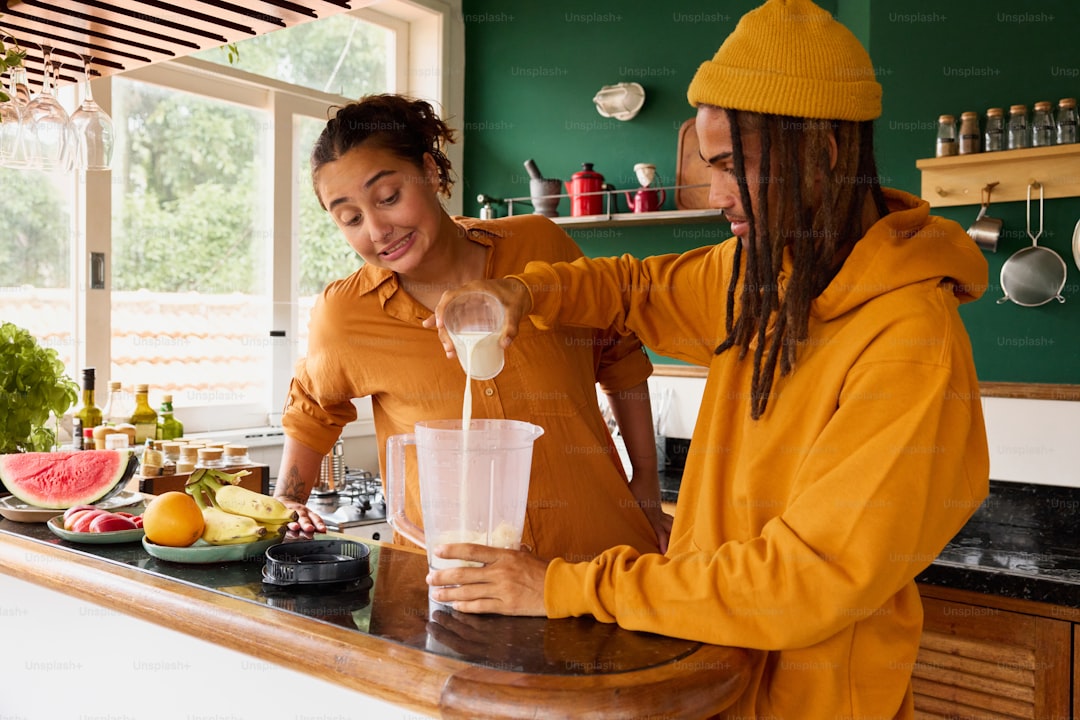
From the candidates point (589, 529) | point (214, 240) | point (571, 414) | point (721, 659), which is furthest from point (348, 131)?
point (214, 240)

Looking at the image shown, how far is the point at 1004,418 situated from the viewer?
312 centimetres

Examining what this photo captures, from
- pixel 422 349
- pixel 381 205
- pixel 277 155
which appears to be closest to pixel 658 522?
pixel 422 349

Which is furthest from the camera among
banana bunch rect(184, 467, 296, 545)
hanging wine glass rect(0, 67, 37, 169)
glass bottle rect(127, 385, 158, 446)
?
glass bottle rect(127, 385, 158, 446)

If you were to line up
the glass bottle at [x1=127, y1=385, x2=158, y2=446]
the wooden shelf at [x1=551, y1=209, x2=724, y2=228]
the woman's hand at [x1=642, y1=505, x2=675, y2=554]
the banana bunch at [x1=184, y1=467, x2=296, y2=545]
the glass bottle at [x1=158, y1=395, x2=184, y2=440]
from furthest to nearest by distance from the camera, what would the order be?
the wooden shelf at [x1=551, y1=209, x2=724, y2=228]
the glass bottle at [x1=158, y1=395, x2=184, y2=440]
the glass bottle at [x1=127, y1=385, x2=158, y2=446]
the woman's hand at [x1=642, y1=505, x2=675, y2=554]
the banana bunch at [x1=184, y1=467, x2=296, y2=545]

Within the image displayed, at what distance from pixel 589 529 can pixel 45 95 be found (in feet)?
4.74

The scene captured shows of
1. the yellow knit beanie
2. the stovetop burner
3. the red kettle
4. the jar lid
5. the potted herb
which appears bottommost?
the stovetop burner

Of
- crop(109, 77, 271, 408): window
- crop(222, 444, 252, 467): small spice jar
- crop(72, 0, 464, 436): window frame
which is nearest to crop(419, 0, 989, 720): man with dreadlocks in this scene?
crop(222, 444, 252, 467): small spice jar

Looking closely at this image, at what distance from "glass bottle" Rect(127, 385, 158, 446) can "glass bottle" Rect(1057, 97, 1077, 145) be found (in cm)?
313

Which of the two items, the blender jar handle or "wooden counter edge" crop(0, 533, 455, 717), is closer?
"wooden counter edge" crop(0, 533, 455, 717)

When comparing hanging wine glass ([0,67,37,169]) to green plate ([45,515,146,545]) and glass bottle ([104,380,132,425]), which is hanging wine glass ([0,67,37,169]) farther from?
glass bottle ([104,380,132,425])

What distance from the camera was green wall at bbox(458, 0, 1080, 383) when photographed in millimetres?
3125

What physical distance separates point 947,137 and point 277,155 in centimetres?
280

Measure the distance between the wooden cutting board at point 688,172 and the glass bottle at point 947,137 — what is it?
1.08 meters

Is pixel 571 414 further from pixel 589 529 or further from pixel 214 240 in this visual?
pixel 214 240
